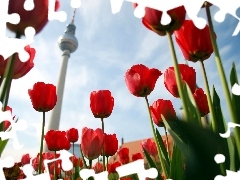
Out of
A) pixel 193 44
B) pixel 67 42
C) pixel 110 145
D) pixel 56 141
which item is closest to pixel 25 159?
pixel 56 141

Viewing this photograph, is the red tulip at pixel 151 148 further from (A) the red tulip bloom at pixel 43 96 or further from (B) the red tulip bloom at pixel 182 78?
(B) the red tulip bloom at pixel 182 78

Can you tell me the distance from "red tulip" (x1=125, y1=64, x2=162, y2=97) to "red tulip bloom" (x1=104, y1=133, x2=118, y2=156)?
82 centimetres

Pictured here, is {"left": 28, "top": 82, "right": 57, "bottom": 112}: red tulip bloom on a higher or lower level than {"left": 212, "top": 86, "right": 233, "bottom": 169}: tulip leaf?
higher

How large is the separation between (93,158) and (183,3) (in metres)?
1.36

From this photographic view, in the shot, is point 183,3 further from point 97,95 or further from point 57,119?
point 57,119

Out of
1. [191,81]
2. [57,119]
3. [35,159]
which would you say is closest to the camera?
[191,81]

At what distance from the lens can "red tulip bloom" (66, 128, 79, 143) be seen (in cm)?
327

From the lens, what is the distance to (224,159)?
2.67 ft

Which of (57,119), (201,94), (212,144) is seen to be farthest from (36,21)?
(57,119)

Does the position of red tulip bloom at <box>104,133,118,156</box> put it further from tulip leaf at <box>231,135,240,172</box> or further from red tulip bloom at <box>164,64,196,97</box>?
tulip leaf at <box>231,135,240,172</box>

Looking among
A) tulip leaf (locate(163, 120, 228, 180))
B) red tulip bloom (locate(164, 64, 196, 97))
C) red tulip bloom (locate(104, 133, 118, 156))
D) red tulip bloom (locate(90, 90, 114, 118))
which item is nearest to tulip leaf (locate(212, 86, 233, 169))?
tulip leaf (locate(163, 120, 228, 180))

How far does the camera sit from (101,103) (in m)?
2.27

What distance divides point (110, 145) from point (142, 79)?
0.94 metres

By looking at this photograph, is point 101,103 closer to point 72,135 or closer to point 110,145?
point 110,145
